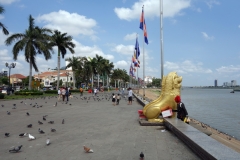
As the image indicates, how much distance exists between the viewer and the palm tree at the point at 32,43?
121 feet

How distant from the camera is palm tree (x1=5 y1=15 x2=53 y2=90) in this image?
3675 centimetres

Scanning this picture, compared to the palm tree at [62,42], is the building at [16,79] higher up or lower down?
lower down

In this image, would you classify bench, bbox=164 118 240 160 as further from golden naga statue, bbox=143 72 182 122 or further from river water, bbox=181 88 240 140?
river water, bbox=181 88 240 140

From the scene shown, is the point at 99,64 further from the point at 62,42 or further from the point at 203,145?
the point at 203,145

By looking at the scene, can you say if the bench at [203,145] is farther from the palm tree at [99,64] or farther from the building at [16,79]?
the building at [16,79]

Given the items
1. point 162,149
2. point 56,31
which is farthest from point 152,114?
point 56,31

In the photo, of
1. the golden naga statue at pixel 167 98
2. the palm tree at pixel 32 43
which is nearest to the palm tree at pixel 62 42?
the palm tree at pixel 32 43

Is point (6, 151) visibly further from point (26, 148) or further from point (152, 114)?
point (152, 114)

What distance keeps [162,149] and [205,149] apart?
1587 mm

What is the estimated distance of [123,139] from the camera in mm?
7312

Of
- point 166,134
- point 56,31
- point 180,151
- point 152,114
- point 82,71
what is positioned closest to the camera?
point 180,151

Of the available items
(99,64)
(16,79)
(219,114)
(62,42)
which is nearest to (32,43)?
(62,42)

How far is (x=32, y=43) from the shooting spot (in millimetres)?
37656

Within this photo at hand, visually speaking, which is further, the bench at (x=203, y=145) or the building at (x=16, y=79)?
the building at (x=16, y=79)
